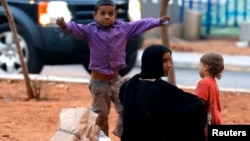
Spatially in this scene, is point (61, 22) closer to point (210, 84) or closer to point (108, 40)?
point (108, 40)

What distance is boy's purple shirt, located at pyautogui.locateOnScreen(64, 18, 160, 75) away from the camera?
23.2 feet

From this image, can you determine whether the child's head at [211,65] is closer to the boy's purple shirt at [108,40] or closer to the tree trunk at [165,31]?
the boy's purple shirt at [108,40]

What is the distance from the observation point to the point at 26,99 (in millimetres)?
10117

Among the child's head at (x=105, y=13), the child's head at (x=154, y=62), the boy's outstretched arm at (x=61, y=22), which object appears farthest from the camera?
the child's head at (x=105, y=13)

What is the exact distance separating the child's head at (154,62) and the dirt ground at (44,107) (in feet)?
8.83

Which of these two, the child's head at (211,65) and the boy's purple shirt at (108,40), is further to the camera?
the boy's purple shirt at (108,40)

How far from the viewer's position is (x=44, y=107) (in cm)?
945

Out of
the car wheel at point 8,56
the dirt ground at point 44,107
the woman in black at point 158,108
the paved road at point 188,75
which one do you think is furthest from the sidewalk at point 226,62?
the woman in black at point 158,108

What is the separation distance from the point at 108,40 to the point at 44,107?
2580 millimetres

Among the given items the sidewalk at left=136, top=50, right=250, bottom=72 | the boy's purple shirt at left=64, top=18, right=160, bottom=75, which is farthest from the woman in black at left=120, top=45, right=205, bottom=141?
the sidewalk at left=136, top=50, right=250, bottom=72

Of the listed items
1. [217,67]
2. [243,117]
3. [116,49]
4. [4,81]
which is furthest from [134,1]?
[217,67]

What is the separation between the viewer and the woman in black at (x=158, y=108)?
5.28 m

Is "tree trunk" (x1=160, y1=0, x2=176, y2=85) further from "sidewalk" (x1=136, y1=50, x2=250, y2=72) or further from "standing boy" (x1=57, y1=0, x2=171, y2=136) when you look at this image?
"sidewalk" (x1=136, y1=50, x2=250, y2=72)

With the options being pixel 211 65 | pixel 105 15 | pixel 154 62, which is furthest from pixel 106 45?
pixel 154 62
